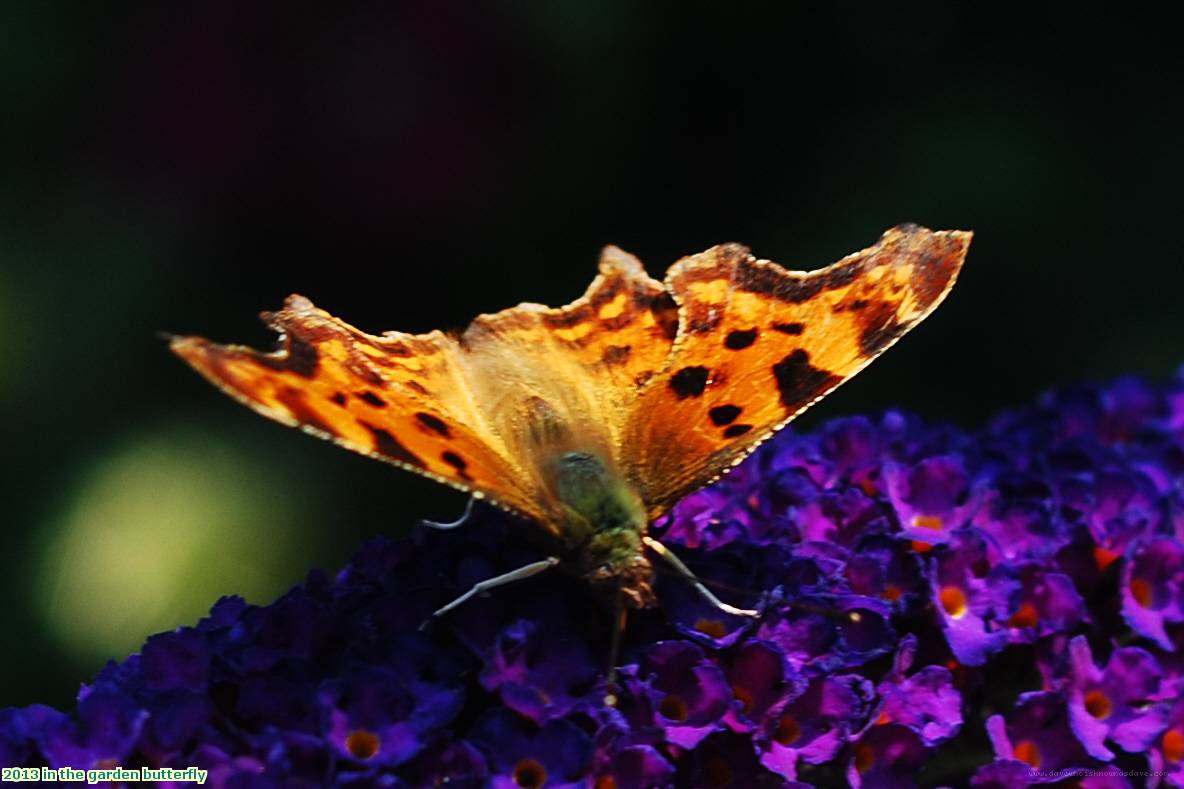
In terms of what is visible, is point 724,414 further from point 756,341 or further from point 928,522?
point 928,522

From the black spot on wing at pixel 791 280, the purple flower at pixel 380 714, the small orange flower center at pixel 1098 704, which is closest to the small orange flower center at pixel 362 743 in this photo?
the purple flower at pixel 380 714

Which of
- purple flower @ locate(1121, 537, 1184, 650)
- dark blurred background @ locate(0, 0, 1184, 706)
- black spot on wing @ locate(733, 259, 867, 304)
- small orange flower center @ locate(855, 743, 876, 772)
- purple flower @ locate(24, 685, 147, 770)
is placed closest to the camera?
purple flower @ locate(24, 685, 147, 770)

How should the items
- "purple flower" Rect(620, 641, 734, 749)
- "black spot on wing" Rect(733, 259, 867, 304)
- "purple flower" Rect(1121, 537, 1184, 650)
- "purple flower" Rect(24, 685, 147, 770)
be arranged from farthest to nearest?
1. "purple flower" Rect(1121, 537, 1184, 650)
2. "black spot on wing" Rect(733, 259, 867, 304)
3. "purple flower" Rect(620, 641, 734, 749)
4. "purple flower" Rect(24, 685, 147, 770)

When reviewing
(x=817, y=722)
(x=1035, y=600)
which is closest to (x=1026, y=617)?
(x=1035, y=600)

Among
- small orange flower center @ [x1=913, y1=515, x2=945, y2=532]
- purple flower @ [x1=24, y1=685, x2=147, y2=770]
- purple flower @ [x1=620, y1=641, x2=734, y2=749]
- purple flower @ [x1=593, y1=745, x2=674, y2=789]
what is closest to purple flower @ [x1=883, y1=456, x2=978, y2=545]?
small orange flower center @ [x1=913, y1=515, x2=945, y2=532]

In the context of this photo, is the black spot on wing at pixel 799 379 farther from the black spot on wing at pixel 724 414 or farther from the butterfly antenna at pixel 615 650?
the butterfly antenna at pixel 615 650

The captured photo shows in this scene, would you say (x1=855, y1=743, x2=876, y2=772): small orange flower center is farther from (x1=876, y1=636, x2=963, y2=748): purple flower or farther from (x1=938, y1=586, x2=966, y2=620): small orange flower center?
(x1=938, y1=586, x2=966, y2=620): small orange flower center
